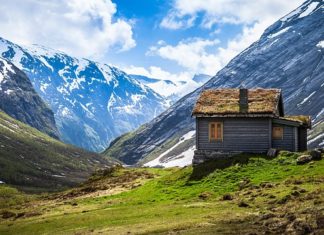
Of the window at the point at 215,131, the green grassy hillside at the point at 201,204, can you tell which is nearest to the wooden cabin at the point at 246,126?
the window at the point at 215,131

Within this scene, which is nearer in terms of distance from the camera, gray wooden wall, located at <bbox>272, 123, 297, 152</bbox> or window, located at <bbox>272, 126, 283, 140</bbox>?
gray wooden wall, located at <bbox>272, 123, 297, 152</bbox>

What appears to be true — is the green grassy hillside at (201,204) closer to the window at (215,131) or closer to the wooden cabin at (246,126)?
the wooden cabin at (246,126)

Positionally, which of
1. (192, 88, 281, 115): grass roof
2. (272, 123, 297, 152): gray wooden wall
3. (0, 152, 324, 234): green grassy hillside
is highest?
(192, 88, 281, 115): grass roof

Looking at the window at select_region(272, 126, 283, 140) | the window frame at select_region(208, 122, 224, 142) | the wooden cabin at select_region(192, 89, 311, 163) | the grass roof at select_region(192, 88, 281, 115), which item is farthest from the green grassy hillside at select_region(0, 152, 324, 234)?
the grass roof at select_region(192, 88, 281, 115)

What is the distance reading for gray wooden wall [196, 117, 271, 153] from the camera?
58.0 meters

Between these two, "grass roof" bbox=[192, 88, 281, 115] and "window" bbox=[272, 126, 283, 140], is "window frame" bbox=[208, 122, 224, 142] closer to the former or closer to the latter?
"grass roof" bbox=[192, 88, 281, 115]

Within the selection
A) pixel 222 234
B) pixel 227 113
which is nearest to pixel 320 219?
pixel 222 234

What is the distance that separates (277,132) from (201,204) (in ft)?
72.4

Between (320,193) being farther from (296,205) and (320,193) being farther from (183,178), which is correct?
(183,178)

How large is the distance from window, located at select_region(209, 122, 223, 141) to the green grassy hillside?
382cm

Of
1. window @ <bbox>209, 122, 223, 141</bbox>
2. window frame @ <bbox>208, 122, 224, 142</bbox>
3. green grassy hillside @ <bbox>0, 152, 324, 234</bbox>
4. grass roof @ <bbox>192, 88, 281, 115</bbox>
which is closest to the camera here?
green grassy hillside @ <bbox>0, 152, 324, 234</bbox>

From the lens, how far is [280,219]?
92.6ft

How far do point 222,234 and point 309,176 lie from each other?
17621mm

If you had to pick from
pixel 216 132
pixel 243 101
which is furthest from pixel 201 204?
pixel 243 101
